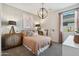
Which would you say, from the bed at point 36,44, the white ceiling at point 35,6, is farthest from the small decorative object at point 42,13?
the bed at point 36,44

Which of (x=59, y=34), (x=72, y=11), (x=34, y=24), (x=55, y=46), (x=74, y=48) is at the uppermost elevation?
(x=72, y=11)

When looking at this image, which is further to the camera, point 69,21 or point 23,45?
point 23,45

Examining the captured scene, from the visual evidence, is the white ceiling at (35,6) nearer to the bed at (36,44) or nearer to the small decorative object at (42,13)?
the small decorative object at (42,13)

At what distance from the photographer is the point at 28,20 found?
1.67 m

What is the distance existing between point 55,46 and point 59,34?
0.29m

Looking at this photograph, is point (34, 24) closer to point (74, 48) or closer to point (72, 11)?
point (72, 11)

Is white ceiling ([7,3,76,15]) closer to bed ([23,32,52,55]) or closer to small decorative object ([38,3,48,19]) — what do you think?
small decorative object ([38,3,48,19])

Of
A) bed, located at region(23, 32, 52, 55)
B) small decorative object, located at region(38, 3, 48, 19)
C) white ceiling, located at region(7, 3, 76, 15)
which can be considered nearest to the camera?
white ceiling, located at region(7, 3, 76, 15)

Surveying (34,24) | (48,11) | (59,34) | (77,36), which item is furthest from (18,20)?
(77,36)

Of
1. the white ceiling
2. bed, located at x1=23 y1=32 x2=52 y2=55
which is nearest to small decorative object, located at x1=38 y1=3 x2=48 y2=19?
the white ceiling

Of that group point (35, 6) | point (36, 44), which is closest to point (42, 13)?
point (35, 6)

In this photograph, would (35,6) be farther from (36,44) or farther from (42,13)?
(36,44)

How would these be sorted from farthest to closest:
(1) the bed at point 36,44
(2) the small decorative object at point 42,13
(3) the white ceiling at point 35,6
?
(1) the bed at point 36,44
(2) the small decorative object at point 42,13
(3) the white ceiling at point 35,6

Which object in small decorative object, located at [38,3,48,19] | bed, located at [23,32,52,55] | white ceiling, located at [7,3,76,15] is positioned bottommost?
bed, located at [23,32,52,55]
